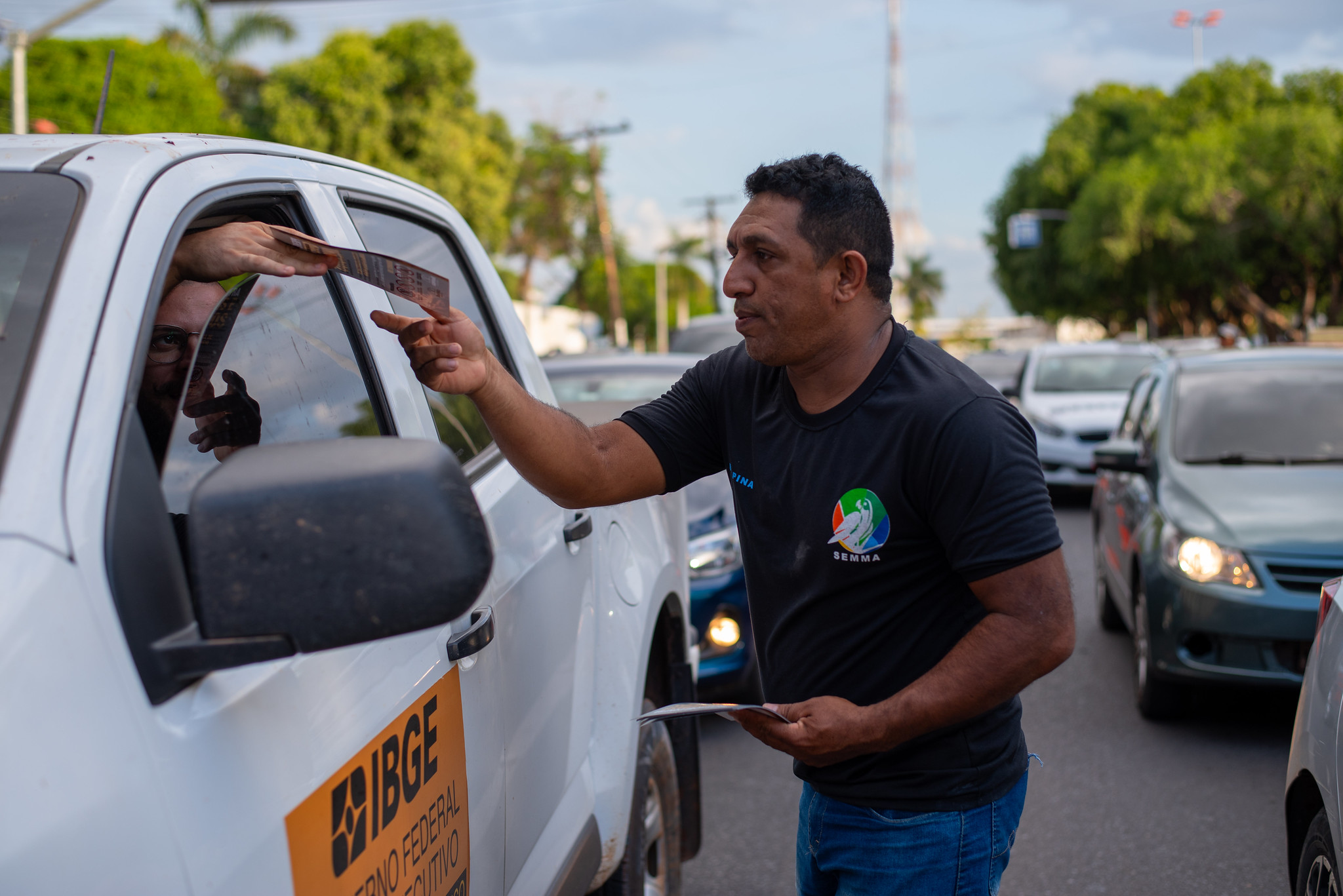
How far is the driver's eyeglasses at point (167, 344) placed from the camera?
1.85 meters

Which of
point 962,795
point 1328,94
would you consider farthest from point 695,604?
point 1328,94

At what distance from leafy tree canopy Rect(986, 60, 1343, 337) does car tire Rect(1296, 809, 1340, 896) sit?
3594 cm

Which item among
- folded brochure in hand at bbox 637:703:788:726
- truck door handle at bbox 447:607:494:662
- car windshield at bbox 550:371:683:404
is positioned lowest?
car windshield at bbox 550:371:683:404

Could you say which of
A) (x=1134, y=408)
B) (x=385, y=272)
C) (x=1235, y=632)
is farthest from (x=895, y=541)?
(x=1134, y=408)

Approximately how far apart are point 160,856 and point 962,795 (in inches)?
56.2

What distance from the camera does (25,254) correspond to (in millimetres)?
1456

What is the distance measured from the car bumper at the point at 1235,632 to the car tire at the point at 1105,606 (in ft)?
6.67

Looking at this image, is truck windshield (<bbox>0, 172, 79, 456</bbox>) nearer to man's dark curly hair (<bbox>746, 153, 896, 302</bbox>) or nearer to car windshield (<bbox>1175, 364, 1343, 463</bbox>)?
man's dark curly hair (<bbox>746, 153, 896, 302</bbox>)

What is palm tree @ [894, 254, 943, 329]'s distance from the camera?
10138cm

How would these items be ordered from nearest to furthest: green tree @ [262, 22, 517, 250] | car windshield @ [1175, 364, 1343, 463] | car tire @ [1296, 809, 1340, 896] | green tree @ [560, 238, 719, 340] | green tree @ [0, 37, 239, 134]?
car tire @ [1296, 809, 1340, 896], car windshield @ [1175, 364, 1343, 463], green tree @ [0, 37, 239, 134], green tree @ [262, 22, 517, 250], green tree @ [560, 238, 719, 340]

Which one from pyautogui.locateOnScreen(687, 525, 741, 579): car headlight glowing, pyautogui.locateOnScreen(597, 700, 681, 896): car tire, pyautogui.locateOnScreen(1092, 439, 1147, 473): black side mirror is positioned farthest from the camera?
pyautogui.locateOnScreen(1092, 439, 1147, 473): black side mirror

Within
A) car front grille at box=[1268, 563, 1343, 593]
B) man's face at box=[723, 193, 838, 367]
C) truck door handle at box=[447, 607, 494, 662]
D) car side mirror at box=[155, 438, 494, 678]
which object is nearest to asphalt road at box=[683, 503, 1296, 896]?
car front grille at box=[1268, 563, 1343, 593]

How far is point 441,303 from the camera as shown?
6.51 feet

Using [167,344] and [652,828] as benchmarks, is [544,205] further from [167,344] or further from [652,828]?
[167,344]
